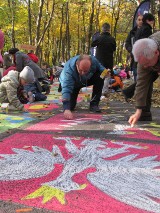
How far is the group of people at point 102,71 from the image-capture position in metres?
2.79

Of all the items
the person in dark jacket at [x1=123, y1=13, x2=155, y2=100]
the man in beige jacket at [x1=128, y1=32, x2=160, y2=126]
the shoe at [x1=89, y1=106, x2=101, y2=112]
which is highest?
the person in dark jacket at [x1=123, y1=13, x2=155, y2=100]

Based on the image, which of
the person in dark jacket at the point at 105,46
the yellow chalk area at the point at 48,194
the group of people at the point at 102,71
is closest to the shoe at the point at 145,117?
the group of people at the point at 102,71

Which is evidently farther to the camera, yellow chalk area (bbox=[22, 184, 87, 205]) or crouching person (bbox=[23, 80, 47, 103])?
crouching person (bbox=[23, 80, 47, 103])

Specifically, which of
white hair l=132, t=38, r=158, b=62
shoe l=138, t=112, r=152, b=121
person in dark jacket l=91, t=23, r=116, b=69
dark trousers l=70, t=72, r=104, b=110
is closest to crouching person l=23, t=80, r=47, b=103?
dark trousers l=70, t=72, r=104, b=110

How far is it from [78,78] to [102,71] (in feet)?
1.39

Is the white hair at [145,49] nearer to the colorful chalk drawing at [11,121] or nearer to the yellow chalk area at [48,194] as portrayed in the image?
the yellow chalk area at [48,194]

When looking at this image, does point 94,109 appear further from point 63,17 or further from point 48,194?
point 63,17

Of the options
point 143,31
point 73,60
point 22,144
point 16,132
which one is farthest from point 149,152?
point 143,31

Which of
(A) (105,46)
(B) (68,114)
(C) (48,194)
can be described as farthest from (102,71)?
(C) (48,194)

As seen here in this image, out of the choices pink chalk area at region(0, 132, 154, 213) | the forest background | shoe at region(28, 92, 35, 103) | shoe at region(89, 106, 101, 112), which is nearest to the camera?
pink chalk area at region(0, 132, 154, 213)

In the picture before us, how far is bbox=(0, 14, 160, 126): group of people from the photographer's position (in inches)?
110

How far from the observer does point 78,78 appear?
4.65 metres

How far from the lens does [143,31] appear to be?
5.93 meters

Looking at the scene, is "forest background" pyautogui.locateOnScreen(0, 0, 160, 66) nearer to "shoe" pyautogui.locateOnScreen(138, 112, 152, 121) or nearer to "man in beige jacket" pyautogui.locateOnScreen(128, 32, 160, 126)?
"shoe" pyautogui.locateOnScreen(138, 112, 152, 121)
